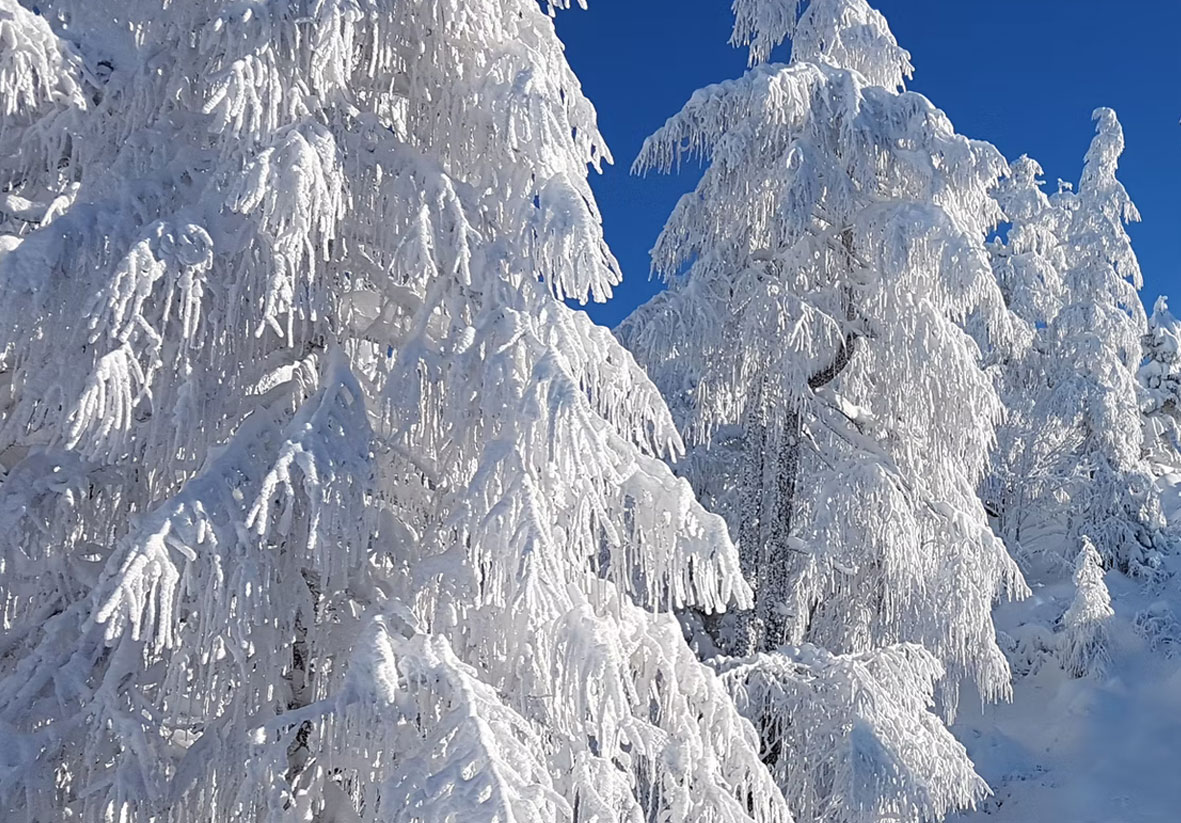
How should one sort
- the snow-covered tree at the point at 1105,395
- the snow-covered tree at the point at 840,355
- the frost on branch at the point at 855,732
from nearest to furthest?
the frost on branch at the point at 855,732 < the snow-covered tree at the point at 840,355 < the snow-covered tree at the point at 1105,395

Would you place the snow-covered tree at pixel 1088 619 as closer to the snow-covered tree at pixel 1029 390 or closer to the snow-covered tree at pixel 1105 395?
the snow-covered tree at pixel 1029 390

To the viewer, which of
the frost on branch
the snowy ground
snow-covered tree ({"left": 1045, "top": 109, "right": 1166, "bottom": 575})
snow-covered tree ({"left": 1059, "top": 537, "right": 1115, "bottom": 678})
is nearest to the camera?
the frost on branch

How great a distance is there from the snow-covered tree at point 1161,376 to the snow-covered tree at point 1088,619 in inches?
439

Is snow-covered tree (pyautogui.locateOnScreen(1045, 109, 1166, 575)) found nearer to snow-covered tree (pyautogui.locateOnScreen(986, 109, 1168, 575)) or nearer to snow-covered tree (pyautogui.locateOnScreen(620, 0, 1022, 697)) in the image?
snow-covered tree (pyautogui.locateOnScreen(986, 109, 1168, 575))

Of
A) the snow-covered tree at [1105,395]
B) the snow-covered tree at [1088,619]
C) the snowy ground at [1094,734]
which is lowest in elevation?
the snowy ground at [1094,734]

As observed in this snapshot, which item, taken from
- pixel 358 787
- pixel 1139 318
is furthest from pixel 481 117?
pixel 1139 318

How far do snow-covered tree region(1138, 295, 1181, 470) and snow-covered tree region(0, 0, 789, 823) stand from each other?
1092 inches

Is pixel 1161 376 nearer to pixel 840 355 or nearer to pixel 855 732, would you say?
pixel 840 355

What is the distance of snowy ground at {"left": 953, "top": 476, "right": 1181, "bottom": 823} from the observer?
619 inches

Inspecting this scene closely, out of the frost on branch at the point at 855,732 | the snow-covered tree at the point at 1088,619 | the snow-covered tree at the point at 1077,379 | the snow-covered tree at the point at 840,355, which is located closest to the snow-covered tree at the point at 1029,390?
the snow-covered tree at the point at 1077,379

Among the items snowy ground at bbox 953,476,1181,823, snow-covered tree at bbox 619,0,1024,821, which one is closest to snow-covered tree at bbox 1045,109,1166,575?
snowy ground at bbox 953,476,1181,823

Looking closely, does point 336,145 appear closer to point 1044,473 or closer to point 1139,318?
point 1044,473

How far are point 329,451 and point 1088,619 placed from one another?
1847cm

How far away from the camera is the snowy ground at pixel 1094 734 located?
51.6ft
